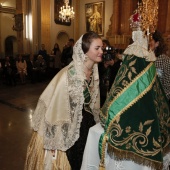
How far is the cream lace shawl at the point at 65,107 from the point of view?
1.88 metres

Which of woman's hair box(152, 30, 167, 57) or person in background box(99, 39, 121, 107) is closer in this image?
woman's hair box(152, 30, 167, 57)

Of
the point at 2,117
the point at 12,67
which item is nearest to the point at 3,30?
the point at 12,67

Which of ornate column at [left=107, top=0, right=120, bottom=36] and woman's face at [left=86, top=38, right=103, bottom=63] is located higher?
ornate column at [left=107, top=0, right=120, bottom=36]

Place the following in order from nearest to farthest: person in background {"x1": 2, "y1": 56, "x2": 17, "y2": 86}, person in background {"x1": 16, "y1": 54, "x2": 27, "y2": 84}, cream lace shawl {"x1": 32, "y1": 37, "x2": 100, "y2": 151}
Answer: cream lace shawl {"x1": 32, "y1": 37, "x2": 100, "y2": 151}
person in background {"x1": 2, "y1": 56, "x2": 17, "y2": 86}
person in background {"x1": 16, "y1": 54, "x2": 27, "y2": 84}

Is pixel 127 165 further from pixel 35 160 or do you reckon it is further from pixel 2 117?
pixel 2 117

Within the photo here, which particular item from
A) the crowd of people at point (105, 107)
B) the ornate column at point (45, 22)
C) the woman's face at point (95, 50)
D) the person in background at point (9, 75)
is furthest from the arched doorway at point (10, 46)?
the woman's face at point (95, 50)

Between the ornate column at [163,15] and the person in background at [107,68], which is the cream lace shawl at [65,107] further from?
the ornate column at [163,15]

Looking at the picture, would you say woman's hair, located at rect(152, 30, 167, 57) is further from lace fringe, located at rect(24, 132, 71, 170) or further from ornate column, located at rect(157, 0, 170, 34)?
ornate column, located at rect(157, 0, 170, 34)

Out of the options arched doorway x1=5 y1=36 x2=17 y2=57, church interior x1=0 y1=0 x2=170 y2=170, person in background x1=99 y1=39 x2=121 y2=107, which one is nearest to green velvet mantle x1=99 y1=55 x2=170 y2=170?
person in background x1=99 y1=39 x2=121 y2=107

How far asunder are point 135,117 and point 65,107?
0.78 metres

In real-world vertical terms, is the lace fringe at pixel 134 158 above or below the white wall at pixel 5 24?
below

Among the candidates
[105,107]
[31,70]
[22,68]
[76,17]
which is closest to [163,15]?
[76,17]

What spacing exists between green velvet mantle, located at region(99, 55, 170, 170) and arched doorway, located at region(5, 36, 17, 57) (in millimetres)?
15312

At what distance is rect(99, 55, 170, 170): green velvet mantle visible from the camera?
125 centimetres
